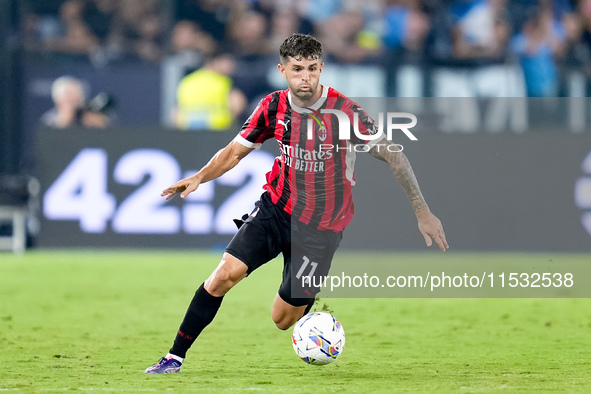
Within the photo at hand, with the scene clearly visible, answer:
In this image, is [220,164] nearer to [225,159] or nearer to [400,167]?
[225,159]

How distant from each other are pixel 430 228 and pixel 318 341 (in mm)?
892

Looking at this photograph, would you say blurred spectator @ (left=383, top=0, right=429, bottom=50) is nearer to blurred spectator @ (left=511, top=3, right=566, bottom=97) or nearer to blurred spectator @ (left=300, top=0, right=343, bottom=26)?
blurred spectator @ (left=300, top=0, right=343, bottom=26)

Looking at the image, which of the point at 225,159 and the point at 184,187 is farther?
the point at 225,159

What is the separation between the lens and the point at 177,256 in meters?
12.2

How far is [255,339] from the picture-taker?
733 centimetres

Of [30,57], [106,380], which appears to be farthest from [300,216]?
[30,57]

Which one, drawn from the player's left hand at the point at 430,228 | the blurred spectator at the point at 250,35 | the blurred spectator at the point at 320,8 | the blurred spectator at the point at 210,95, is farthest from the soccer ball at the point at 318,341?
the blurred spectator at the point at 320,8

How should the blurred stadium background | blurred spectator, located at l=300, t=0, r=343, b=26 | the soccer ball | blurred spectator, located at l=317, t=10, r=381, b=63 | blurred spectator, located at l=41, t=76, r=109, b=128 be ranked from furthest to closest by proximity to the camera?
blurred spectator, located at l=300, t=0, r=343, b=26 → blurred spectator, located at l=317, t=10, r=381, b=63 → blurred spectator, located at l=41, t=76, r=109, b=128 → the blurred stadium background → the soccer ball

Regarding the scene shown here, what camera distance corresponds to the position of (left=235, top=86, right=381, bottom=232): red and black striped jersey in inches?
235

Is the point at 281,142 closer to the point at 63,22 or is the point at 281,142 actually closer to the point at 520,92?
the point at 520,92

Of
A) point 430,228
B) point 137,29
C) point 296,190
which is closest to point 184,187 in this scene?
point 296,190

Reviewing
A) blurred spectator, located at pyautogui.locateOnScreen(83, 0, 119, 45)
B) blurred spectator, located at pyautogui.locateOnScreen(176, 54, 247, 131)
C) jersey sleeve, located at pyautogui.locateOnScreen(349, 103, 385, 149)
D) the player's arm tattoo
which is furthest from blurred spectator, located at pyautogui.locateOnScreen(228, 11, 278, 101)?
the player's arm tattoo

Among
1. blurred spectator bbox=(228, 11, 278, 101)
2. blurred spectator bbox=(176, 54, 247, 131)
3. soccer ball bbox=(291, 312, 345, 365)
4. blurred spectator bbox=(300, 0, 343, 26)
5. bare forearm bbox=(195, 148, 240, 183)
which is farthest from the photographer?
blurred spectator bbox=(300, 0, 343, 26)

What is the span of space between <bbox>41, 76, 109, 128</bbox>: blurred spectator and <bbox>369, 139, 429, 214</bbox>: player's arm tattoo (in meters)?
7.36
